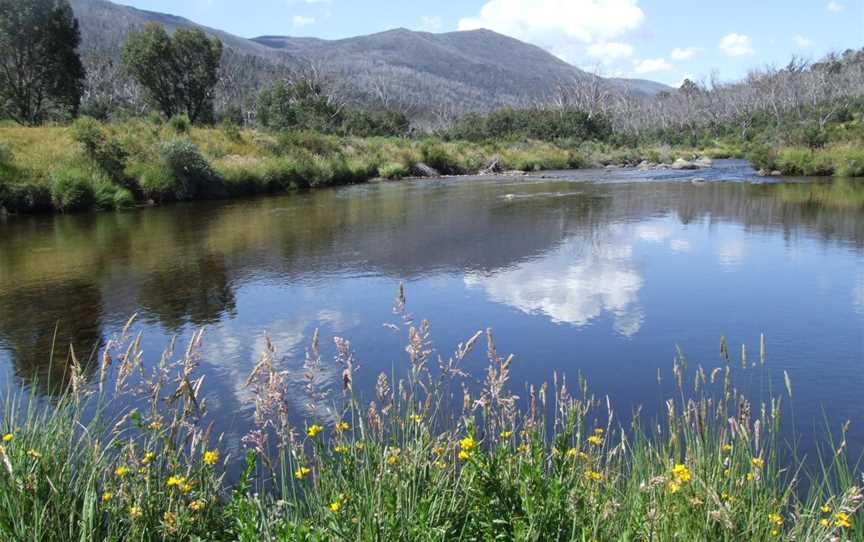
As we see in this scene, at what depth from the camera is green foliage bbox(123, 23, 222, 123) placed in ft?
182

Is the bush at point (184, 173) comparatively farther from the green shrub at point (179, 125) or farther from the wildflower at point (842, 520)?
the wildflower at point (842, 520)

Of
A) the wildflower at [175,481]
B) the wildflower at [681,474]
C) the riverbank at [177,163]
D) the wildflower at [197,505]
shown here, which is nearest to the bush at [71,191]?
the riverbank at [177,163]

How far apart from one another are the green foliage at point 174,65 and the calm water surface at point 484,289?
125ft

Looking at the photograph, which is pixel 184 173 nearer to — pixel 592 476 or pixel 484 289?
pixel 484 289

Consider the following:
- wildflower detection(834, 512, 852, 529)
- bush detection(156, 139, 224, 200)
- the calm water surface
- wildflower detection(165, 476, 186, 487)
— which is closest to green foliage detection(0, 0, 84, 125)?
bush detection(156, 139, 224, 200)

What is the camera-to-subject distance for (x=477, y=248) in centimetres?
1619

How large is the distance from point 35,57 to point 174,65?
14400mm

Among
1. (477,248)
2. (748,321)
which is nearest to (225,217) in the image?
(477,248)

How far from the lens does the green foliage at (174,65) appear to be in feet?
182

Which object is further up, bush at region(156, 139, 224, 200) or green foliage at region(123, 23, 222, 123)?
green foliage at region(123, 23, 222, 123)

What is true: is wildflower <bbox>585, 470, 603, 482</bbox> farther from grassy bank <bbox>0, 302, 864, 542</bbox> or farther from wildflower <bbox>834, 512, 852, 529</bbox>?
wildflower <bbox>834, 512, 852, 529</bbox>

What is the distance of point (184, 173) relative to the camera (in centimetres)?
2977

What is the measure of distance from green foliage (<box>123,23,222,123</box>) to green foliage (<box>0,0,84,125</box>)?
7910 mm

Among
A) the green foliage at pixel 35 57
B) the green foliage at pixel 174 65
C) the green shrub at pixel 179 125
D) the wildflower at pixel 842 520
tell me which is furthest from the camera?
the green foliage at pixel 174 65
